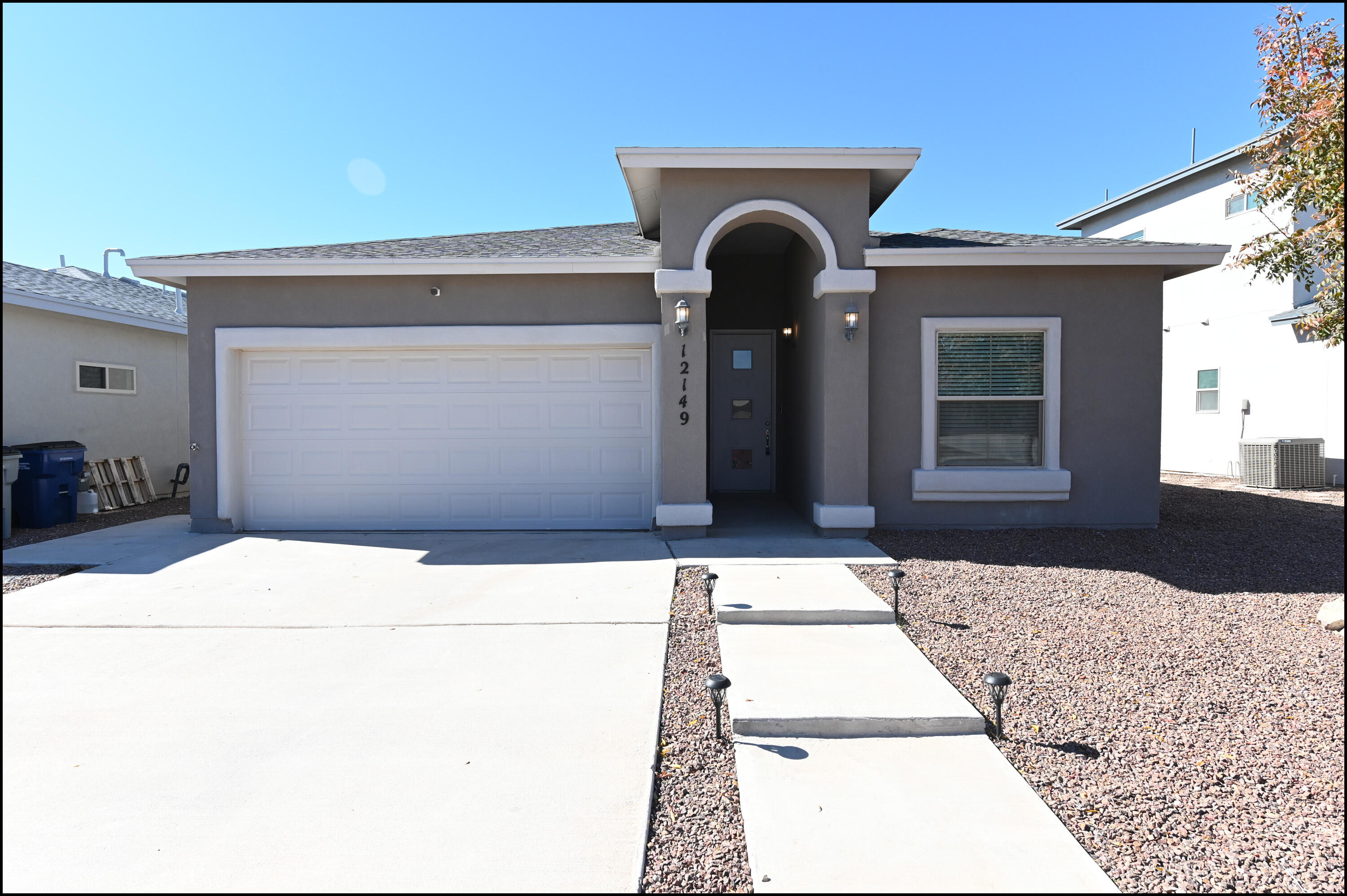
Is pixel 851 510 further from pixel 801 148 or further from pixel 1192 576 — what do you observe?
pixel 801 148

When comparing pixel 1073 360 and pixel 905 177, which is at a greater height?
pixel 905 177

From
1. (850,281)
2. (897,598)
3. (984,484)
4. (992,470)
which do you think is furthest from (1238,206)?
(897,598)

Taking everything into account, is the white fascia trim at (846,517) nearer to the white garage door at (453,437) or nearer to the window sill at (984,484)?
the window sill at (984,484)

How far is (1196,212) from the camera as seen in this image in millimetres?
15086

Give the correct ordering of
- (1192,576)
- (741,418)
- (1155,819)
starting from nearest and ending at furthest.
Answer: (1155,819) < (1192,576) < (741,418)

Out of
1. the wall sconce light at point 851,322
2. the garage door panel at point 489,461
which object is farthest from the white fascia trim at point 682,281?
the garage door panel at point 489,461

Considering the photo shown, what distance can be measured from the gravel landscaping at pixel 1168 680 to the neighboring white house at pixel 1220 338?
22.2 ft

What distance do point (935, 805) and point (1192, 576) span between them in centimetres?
476

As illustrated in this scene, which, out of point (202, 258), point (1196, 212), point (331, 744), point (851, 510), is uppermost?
point (1196, 212)

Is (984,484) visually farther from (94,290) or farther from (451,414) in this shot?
(94,290)

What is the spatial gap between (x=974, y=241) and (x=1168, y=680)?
5863 millimetres

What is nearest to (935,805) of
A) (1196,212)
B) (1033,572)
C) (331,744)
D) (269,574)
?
(331,744)

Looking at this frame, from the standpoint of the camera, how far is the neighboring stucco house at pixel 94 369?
→ 33.2 feet

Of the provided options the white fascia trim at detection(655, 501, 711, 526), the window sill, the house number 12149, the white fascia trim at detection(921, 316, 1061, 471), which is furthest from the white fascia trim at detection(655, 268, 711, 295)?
the window sill
